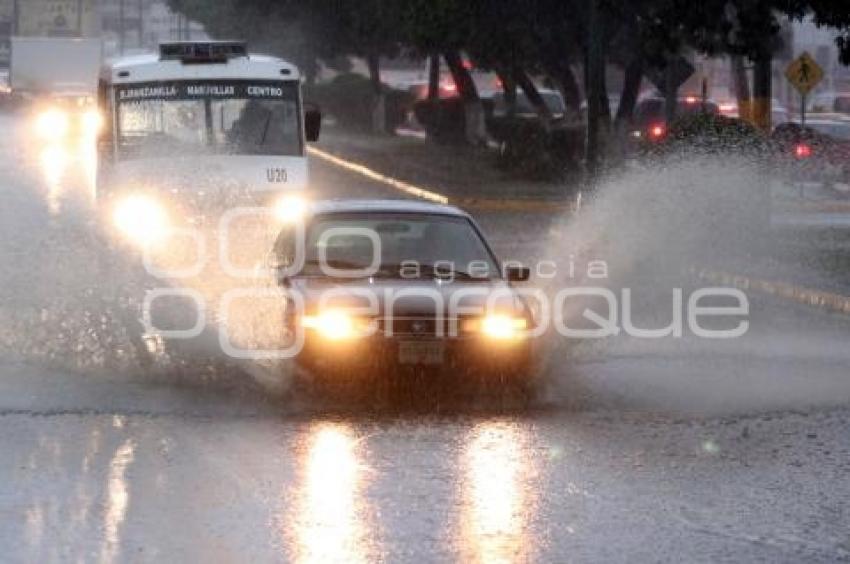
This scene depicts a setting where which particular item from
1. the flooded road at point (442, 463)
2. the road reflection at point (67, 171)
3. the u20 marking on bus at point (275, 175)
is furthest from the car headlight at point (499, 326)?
the road reflection at point (67, 171)

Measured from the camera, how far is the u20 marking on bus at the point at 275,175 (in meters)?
24.4

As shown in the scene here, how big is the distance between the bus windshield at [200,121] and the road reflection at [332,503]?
41.0ft

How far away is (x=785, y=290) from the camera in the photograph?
844 inches

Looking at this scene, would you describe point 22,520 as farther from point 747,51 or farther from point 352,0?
point 352,0

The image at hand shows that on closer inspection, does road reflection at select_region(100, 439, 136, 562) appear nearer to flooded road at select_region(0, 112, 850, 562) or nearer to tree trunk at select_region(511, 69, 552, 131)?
flooded road at select_region(0, 112, 850, 562)

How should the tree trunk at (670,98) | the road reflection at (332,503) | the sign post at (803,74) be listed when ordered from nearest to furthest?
1. the road reflection at (332,503)
2. the sign post at (803,74)
3. the tree trunk at (670,98)

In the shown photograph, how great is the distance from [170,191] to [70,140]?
1764 inches

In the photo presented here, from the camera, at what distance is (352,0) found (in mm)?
58625

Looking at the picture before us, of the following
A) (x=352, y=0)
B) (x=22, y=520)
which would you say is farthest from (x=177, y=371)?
(x=352, y=0)

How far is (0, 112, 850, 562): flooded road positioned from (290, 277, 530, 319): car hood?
0.64m

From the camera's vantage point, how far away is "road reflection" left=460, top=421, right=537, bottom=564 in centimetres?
887

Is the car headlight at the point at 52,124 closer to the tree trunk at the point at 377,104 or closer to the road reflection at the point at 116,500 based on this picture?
the tree trunk at the point at 377,104

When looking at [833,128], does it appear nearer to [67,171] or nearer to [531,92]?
[531,92]

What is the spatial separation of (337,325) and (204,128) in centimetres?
1167
